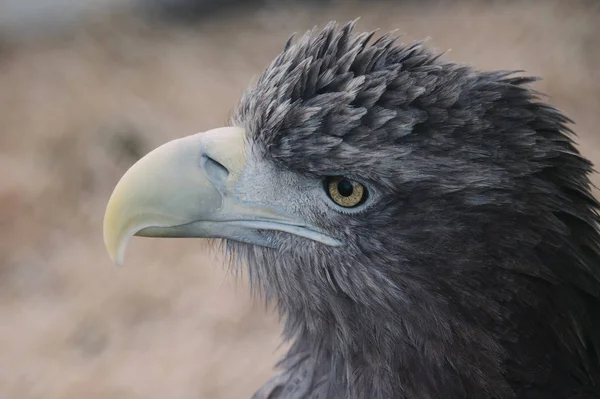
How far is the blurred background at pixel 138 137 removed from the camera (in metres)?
4.62

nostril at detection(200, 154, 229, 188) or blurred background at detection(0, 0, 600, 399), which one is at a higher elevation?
blurred background at detection(0, 0, 600, 399)

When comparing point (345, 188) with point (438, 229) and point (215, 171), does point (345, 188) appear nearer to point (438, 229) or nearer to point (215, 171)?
point (438, 229)

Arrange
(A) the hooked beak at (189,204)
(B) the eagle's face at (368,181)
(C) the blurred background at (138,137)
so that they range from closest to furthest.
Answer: (B) the eagle's face at (368,181), (A) the hooked beak at (189,204), (C) the blurred background at (138,137)

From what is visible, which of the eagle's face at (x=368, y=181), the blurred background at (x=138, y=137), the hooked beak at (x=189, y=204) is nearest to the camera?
the eagle's face at (x=368, y=181)

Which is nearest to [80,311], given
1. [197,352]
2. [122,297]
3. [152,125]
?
[122,297]

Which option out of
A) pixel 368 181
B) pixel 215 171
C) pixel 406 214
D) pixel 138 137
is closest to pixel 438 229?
pixel 406 214

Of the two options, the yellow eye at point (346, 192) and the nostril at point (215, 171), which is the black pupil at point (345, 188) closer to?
the yellow eye at point (346, 192)

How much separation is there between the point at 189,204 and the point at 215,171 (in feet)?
0.48

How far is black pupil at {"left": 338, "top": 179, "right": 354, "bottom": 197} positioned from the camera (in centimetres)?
202

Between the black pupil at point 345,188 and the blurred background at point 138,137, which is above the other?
the blurred background at point 138,137

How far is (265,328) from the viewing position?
473 cm

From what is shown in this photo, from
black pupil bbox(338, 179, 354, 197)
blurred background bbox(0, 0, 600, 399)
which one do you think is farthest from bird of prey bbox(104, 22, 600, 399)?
blurred background bbox(0, 0, 600, 399)

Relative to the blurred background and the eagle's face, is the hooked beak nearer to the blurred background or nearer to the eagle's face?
the eagle's face

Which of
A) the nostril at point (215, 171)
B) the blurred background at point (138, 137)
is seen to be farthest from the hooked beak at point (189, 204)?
the blurred background at point (138, 137)
